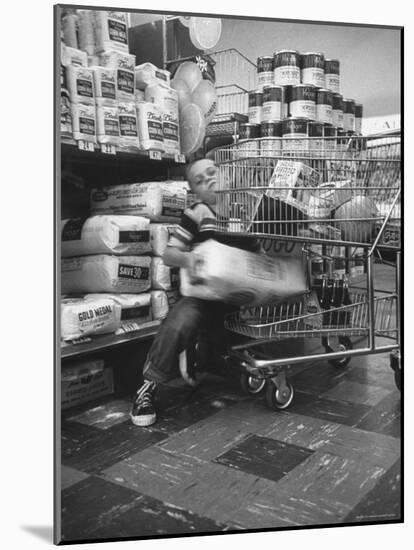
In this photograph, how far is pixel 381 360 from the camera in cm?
269

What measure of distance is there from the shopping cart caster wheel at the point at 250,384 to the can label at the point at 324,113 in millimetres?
1010

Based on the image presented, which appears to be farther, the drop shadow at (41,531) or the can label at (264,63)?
the can label at (264,63)

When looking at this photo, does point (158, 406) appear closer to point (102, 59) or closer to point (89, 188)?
point (89, 188)

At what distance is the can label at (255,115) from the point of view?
2.52m

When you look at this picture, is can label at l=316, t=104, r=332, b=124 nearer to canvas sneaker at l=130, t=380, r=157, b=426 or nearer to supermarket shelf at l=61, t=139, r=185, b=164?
supermarket shelf at l=61, t=139, r=185, b=164

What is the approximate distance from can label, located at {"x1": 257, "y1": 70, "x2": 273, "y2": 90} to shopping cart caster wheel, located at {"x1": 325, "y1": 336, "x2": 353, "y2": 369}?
3.31ft

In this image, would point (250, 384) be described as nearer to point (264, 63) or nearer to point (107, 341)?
point (107, 341)

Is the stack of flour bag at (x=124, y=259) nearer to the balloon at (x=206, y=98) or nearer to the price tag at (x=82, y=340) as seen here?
the price tag at (x=82, y=340)

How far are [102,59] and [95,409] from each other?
48.1 inches

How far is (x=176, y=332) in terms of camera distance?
2523 mm

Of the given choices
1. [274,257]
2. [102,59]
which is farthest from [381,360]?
[102,59]

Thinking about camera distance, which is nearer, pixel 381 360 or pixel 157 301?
pixel 157 301

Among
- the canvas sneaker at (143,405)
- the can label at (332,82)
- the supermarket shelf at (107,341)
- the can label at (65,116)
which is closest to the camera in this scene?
the can label at (65,116)

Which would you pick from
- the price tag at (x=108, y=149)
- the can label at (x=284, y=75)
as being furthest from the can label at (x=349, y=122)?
the price tag at (x=108, y=149)
